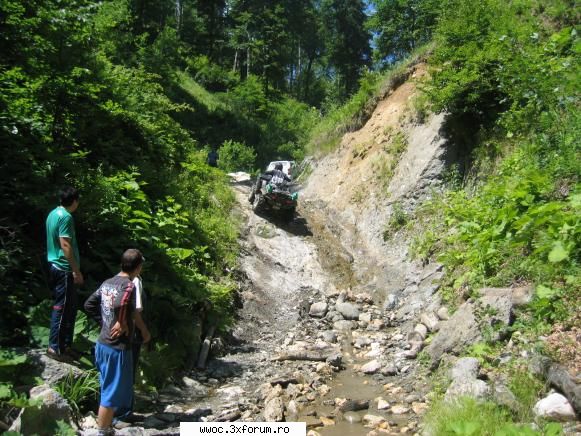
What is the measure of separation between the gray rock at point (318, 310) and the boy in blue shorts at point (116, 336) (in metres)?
5.79

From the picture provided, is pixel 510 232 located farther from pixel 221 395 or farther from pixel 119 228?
pixel 119 228

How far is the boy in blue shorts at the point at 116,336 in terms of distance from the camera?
171 inches

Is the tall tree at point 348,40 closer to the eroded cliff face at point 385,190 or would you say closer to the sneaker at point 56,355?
the eroded cliff face at point 385,190

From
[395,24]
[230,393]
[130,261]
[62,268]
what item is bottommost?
[230,393]

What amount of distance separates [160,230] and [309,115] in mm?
31110

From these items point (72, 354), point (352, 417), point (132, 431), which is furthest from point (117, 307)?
point (352, 417)

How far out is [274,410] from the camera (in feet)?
18.5

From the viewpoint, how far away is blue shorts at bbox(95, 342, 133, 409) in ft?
14.5

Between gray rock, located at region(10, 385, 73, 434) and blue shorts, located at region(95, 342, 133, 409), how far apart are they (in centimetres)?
36

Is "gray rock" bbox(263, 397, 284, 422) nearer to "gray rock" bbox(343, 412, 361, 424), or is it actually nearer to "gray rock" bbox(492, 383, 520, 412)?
"gray rock" bbox(343, 412, 361, 424)

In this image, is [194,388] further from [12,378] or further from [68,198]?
[68,198]

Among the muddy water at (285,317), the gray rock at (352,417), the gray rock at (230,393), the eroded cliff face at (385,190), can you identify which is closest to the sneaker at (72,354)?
the muddy water at (285,317)

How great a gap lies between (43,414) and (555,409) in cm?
449

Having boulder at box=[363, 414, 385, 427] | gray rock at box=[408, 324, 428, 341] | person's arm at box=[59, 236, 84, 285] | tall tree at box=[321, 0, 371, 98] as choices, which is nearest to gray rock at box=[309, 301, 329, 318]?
gray rock at box=[408, 324, 428, 341]
